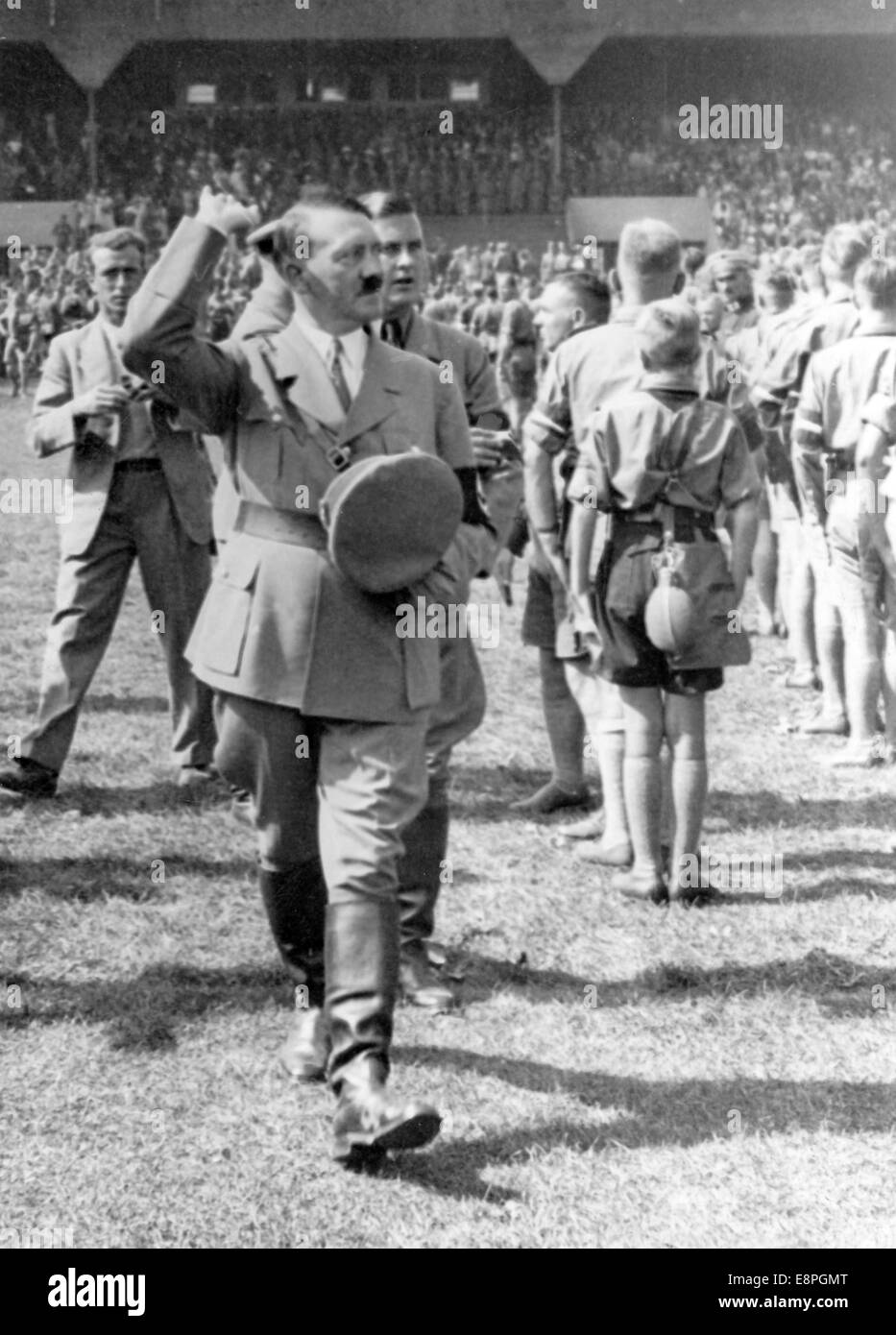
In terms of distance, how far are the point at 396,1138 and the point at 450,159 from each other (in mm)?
34558

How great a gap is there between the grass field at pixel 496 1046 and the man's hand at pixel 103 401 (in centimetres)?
135

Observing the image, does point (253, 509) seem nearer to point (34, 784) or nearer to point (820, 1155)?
point (820, 1155)

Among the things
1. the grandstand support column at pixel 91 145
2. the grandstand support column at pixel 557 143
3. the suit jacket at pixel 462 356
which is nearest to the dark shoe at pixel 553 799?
the suit jacket at pixel 462 356

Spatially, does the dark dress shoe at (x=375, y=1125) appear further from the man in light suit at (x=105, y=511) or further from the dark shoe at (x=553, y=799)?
the man in light suit at (x=105, y=511)

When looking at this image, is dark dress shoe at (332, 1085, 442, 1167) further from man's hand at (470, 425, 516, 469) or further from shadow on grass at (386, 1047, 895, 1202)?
man's hand at (470, 425, 516, 469)

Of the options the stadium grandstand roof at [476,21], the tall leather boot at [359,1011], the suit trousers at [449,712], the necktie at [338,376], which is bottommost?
the tall leather boot at [359,1011]

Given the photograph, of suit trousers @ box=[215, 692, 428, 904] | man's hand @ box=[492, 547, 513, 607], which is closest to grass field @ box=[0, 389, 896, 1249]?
suit trousers @ box=[215, 692, 428, 904]

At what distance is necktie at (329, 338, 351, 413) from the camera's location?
354 centimetres

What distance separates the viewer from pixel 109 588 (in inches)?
246

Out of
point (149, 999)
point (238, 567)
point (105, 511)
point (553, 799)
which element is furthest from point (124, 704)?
point (238, 567)

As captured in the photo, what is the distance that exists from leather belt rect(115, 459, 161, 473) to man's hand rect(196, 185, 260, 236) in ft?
9.50

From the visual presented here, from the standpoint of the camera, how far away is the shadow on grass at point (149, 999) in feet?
13.6

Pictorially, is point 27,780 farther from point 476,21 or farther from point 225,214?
Result: point 476,21
